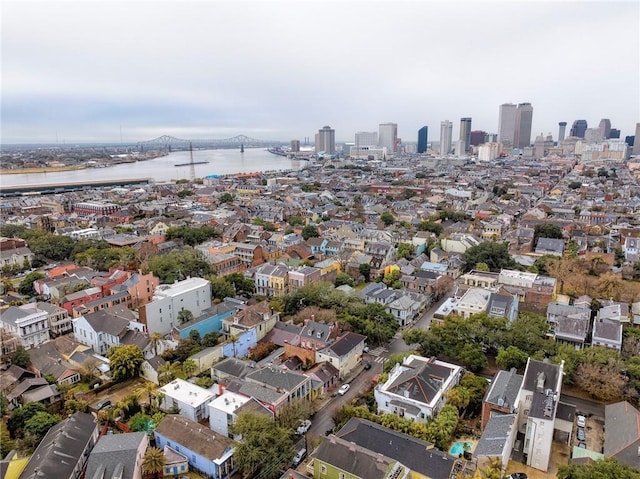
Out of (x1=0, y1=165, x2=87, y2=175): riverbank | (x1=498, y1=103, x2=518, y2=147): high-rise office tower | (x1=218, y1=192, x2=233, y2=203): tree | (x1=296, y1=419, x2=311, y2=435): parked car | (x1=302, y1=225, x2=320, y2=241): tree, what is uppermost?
(x1=498, y1=103, x2=518, y2=147): high-rise office tower

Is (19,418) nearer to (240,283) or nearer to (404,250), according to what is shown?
(240,283)

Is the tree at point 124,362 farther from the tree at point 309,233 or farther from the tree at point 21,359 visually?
the tree at point 309,233

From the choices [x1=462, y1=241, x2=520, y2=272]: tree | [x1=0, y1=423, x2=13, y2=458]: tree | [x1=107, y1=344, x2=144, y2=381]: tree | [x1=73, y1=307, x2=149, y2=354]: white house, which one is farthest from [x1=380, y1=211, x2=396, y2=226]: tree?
[x1=0, y1=423, x2=13, y2=458]: tree

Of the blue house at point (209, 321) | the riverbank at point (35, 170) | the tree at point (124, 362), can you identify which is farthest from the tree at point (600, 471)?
the riverbank at point (35, 170)

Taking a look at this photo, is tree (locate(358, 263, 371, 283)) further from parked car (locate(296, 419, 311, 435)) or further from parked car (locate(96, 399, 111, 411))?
parked car (locate(96, 399, 111, 411))

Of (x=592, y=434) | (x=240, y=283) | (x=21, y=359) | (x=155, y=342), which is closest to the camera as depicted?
(x=592, y=434)

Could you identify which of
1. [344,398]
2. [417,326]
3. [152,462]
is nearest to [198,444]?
[152,462]
